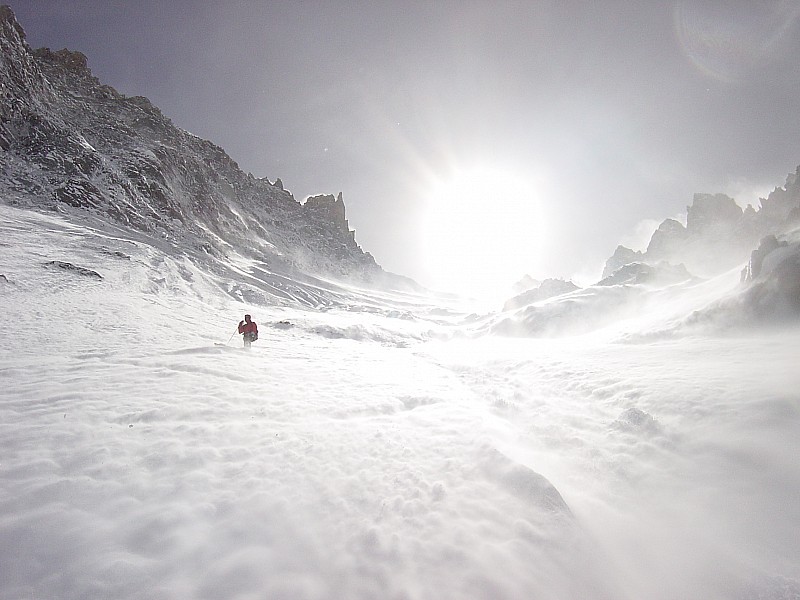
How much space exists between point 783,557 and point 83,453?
8.68 metres

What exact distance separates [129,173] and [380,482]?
7313 cm

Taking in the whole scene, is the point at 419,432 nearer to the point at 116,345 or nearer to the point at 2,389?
the point at 2,389

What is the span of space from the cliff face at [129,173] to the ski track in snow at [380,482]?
47.6 meters

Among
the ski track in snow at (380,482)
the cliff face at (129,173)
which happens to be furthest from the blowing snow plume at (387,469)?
the cliff face at (129,173)

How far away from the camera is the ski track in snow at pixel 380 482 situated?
2982mm

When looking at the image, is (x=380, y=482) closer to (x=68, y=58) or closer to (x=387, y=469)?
(x=387, y=469)

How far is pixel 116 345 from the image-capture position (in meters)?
10.7

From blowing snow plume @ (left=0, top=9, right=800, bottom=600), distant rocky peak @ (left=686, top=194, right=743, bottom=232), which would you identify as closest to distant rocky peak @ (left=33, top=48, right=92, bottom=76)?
blowing snow plume @ (left=0, top=9, right=800, bottom=600)

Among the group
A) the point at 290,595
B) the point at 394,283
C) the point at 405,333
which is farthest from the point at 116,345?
the point at 394,283

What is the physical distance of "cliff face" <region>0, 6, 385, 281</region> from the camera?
43.2 metres

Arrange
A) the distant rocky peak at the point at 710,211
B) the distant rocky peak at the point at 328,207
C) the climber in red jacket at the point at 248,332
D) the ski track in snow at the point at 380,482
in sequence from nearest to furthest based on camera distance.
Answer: the ski track in snow at the point at 380,482 → the climber in red jacket at the point at 248,332 → the distant rocky peak at the point at 710,211 → the distant rocky peak at the point at 328,207

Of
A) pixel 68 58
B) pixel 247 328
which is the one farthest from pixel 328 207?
Answer: pixel 247 328

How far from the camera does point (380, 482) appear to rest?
4.58 m

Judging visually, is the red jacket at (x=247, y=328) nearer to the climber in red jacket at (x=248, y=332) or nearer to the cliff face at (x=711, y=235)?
the climber in red jacket at (x=248, y=332)
